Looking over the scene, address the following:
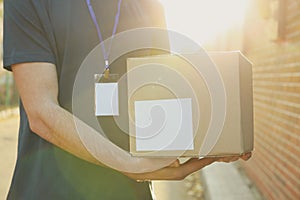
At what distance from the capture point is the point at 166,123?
5.30 feet

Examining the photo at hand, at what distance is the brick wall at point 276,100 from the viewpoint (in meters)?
4.32

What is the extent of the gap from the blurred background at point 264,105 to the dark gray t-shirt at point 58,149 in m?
0.36

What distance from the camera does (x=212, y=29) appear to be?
1222 centimetres

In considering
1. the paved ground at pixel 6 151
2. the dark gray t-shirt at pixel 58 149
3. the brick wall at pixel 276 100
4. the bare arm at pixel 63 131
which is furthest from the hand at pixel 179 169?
the paved ground at pixel 6 151

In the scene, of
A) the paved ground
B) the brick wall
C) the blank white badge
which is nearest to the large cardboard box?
the blank white badge

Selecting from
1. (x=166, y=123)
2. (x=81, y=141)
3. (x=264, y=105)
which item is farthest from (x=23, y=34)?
(x=264, y=105)

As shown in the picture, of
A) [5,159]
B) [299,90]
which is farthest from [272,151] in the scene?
[5,159]

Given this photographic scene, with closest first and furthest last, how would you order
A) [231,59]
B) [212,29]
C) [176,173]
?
[231,59], [176,173], [212,29]

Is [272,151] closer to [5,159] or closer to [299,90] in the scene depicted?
[299,90]

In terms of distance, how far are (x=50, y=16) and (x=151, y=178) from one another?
0.59m

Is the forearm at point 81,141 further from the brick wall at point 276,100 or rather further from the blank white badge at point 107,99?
the brick wall at point 276,100

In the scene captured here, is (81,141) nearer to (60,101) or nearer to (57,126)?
(57,126)

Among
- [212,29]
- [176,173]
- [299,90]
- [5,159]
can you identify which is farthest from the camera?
[212,29]

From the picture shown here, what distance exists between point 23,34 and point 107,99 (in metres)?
0.33
